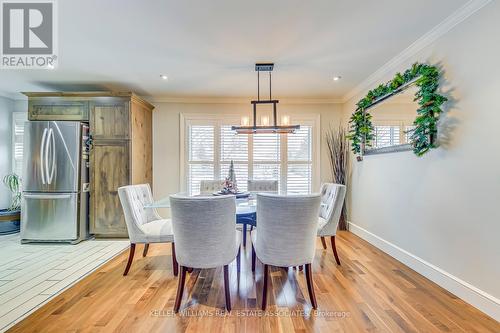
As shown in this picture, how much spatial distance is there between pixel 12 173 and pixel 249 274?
5075mm

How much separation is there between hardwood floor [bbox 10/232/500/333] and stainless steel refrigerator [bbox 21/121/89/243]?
56.4 inches

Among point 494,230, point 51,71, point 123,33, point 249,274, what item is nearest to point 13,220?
point 51,71

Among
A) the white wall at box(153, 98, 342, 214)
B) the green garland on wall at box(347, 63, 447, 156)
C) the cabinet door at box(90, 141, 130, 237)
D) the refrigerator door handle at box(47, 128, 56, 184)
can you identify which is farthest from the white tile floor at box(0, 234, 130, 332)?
the green garland on wall at box(347, 63, 447, 156)

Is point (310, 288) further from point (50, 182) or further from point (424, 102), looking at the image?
point (50, 182)

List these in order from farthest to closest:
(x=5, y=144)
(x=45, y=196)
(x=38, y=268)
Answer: (x=5, y=144), (x=45, y=196), (x=38, y=268)

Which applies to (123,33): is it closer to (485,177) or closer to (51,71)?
(51,71)

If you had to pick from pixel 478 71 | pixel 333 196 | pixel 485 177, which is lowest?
pixel 333 196

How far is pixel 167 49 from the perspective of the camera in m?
2.76

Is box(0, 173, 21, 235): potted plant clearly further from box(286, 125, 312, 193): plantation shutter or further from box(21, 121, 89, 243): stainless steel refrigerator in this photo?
→ box(286, 125, 312, 193): plantation shutter

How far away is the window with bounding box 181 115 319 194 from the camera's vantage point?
15.4ft

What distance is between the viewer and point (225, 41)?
8.48ft

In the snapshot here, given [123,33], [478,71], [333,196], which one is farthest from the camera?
[333,196]

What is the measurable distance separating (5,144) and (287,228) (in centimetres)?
561

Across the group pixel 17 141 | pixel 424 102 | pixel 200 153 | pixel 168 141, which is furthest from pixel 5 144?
pixel 424 102
